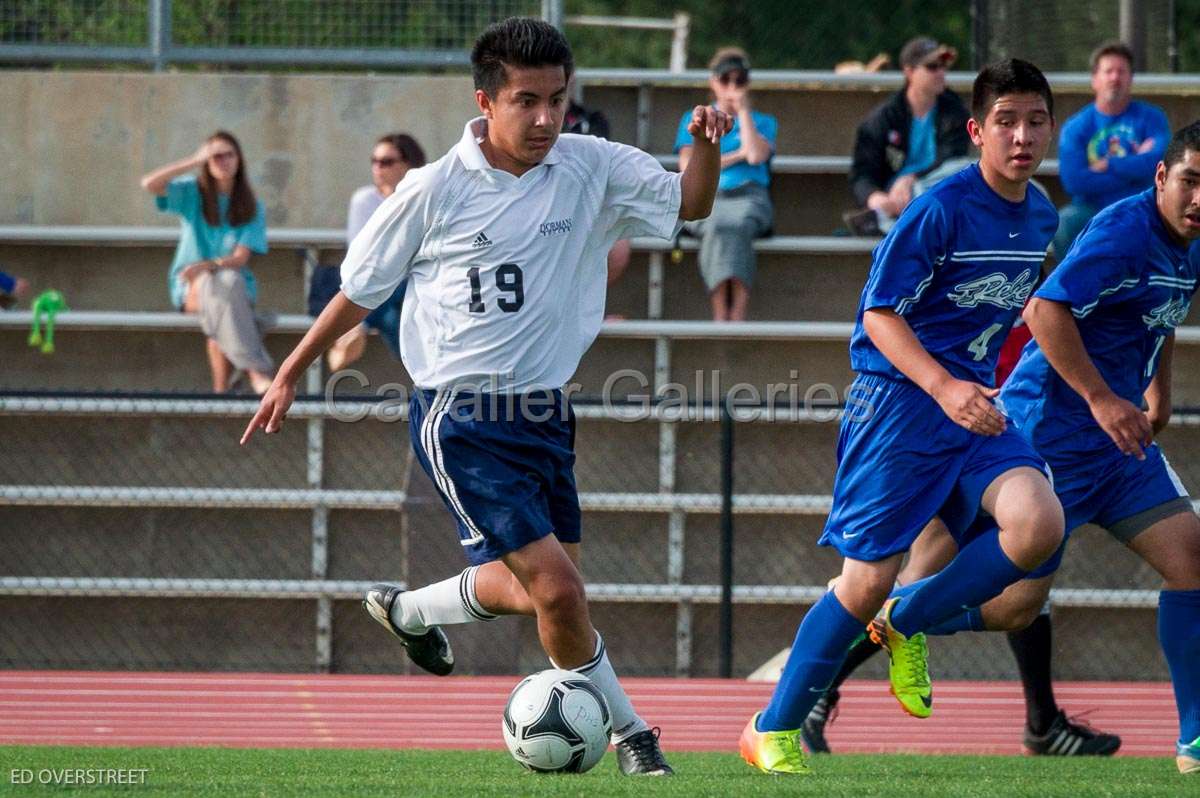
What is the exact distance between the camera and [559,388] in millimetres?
4992

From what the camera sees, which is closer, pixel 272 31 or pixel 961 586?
pixel 961 586

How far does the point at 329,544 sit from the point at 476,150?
5342 mm

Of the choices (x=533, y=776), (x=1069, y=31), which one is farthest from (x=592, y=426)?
(x=1069, y=31)

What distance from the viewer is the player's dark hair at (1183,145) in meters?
5.24

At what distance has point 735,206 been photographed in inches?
404

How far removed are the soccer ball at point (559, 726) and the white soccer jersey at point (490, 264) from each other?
2.99ft

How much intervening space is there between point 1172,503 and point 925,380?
4.51ft

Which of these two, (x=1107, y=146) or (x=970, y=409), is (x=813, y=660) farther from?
(x=1107, y=146)

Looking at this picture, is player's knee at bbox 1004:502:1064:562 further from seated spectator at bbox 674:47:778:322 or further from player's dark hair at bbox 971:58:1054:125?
seated spectator at bbox 674:47:778:322

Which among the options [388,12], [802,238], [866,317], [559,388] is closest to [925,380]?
[866,317]

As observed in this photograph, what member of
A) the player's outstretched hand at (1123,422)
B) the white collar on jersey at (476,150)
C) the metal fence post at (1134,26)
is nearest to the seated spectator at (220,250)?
the white collar on jersey at (476,150)

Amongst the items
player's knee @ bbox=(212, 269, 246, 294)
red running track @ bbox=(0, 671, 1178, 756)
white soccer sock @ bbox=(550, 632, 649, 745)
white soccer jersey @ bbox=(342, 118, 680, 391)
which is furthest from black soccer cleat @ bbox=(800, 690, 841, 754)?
player's knee @ bbox=(212, 269, 246, 294)

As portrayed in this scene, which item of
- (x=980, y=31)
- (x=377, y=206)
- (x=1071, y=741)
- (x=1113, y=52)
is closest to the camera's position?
(x=1071, y=741)

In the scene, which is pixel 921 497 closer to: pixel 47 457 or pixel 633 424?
pixel 633 424
